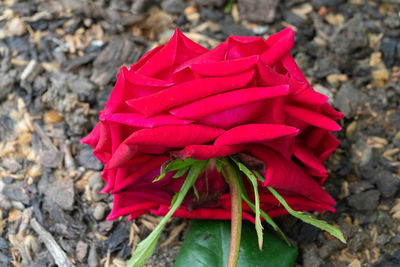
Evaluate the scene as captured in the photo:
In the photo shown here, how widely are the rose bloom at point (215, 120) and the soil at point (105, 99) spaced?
0.83 ft

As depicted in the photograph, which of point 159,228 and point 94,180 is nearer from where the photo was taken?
point 159,228

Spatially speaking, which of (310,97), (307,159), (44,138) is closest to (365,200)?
(307,159)

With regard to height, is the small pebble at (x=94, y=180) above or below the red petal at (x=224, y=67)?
below

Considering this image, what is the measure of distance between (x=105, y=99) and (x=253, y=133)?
0.73 m

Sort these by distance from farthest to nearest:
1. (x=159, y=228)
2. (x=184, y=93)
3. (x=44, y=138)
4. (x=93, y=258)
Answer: (x=44, y=138) → (x=93, y=258) → (x=159, y=228) → (x=184, y=93)

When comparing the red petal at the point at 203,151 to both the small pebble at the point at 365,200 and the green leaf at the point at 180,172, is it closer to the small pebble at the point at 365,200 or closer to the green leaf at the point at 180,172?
the green leaf at the point at 180,172

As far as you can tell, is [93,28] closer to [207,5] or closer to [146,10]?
[146,10]

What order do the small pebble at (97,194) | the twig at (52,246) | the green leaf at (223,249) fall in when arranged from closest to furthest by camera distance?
the green leaf at (223,249), the twig at (52,246), the small pebble at (97,194)

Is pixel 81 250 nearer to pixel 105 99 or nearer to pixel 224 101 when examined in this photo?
pixel 105 99

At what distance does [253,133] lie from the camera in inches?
30.3

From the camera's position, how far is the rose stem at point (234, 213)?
85 cm

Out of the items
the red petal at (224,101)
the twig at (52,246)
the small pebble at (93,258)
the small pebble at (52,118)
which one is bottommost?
the small pebble at (93,258)

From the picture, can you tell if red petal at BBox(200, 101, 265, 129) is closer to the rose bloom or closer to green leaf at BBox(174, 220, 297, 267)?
the rose bloom

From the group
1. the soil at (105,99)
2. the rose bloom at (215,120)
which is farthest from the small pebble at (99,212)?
the rose bloom at (215,120)
